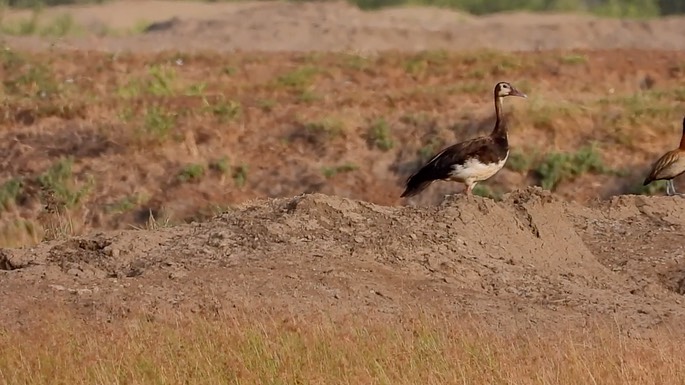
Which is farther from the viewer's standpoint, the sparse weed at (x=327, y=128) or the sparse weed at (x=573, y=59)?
the sparse weed at (x=573, y=59)

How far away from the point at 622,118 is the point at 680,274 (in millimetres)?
10709

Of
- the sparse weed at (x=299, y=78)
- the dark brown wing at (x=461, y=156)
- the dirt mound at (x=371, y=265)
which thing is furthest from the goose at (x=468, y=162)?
the sparse weed at (x=299, y=78)

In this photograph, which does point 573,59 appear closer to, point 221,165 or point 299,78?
point 299,78

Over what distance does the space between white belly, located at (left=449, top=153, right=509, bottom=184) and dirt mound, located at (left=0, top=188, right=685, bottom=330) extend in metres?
0.47

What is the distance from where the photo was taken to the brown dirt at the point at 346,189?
12.0 meters

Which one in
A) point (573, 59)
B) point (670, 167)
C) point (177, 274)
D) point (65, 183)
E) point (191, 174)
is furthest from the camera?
point (573, 59)

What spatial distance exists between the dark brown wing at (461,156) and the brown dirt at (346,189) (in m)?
0.63

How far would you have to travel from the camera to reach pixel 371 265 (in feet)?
40.9

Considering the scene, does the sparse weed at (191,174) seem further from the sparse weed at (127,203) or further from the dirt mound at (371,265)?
the dirt mound at (371,265)

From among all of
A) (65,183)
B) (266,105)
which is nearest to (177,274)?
(65,183)

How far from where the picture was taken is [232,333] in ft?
33.2

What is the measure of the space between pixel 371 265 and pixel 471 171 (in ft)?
9.36

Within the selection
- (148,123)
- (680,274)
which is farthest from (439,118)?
(680,274)


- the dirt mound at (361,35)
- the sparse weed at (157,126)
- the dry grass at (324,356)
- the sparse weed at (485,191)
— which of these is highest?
the dry grass at (324,356)
